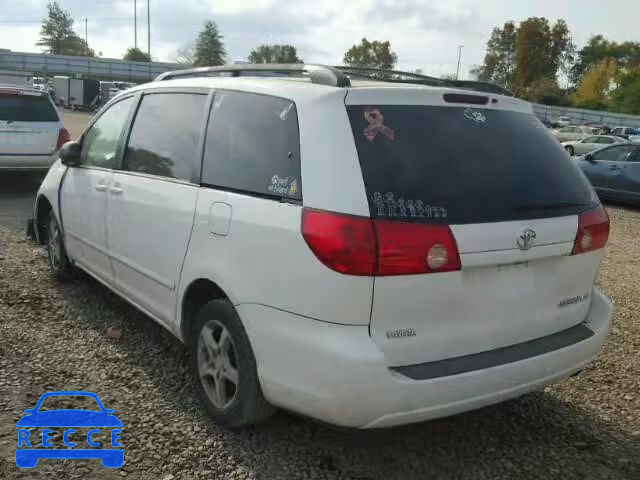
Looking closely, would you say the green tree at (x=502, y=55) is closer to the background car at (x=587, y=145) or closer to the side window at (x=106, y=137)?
the background car at (x=587, y=145)

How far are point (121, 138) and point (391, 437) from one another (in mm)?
2610

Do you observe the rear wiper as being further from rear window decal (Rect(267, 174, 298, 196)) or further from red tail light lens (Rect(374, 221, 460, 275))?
rear window decal (Rect(267, 174, 298, 196))

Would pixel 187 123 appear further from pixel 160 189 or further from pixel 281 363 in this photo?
pixel 281 363

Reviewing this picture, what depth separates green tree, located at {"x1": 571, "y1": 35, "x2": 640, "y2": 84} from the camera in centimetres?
10294

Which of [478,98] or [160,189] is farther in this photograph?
[160,189]

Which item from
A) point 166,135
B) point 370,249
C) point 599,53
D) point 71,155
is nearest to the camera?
point 370,249

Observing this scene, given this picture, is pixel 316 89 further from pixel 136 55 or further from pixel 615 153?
pixel 136 55

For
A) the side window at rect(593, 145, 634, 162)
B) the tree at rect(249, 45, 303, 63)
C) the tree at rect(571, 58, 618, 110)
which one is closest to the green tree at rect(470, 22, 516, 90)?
the tree at rect(571, 58, 618, 110)

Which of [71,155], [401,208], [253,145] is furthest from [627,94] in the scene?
[401,208]

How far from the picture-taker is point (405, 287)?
2.46 metres

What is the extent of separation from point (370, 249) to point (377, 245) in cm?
3

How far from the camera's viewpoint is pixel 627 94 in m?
77.4

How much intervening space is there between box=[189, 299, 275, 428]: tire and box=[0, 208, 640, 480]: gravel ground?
134mm

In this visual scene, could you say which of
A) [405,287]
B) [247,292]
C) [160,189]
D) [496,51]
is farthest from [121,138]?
[496,51]
